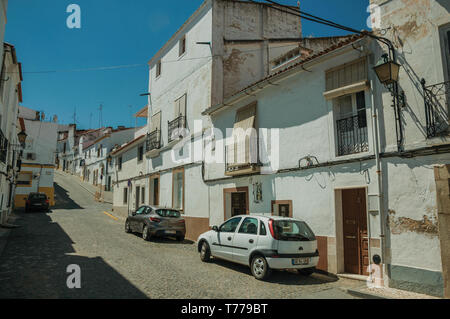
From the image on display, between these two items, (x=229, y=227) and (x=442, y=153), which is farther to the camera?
(x=229, y=227)

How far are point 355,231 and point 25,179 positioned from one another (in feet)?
105

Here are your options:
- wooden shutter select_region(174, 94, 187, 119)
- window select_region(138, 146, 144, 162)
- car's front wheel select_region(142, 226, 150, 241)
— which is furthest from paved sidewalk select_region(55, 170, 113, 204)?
car's front wheel select_region(142, 226, 150, 241)

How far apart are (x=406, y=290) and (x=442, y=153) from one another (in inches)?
110

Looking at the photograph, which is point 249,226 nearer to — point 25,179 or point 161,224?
point 161,224

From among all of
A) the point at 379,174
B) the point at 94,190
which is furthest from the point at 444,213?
the point at 94,190


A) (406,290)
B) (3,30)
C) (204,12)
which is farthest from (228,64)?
(406,290)

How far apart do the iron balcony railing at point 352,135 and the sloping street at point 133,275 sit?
10.5 feet

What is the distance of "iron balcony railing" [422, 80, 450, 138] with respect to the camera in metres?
5.96

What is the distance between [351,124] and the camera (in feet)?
26.1

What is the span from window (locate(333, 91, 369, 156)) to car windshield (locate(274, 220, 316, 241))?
2.16 m

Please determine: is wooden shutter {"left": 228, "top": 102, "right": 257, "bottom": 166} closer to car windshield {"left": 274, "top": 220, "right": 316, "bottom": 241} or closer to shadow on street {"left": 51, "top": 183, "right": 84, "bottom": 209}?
car windshield {"left": 274, "top": 220, "right": 316, "bottom": 241}

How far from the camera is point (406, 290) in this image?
243 inches

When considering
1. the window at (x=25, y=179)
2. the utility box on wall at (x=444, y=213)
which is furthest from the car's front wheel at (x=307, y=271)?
the window at (x=25, y=179)
